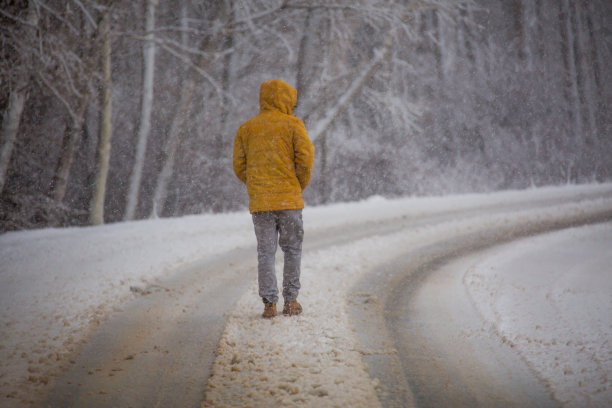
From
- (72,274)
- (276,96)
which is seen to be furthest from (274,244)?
(72,274)

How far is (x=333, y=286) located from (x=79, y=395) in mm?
3172

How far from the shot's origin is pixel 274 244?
14.1 feet

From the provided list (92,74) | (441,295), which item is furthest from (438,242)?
(92,74)

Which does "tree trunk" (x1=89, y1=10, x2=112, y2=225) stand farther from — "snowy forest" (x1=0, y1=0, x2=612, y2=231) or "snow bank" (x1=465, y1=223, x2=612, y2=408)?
"snow bank" (x1=465, y1=223, x2=612, y2=408)

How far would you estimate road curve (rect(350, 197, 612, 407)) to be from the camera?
2.83m

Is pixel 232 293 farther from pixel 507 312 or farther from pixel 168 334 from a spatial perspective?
pixel 507 312

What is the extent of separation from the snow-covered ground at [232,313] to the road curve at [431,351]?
0.19m

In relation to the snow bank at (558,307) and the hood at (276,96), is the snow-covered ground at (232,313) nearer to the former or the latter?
the snow bank at (558,307)

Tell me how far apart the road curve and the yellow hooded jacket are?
4.41ft

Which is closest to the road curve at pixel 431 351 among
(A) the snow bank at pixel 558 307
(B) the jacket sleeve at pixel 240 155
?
(A) the snow bank at pixel 558 307

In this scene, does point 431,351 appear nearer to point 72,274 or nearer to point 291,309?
point 291,309

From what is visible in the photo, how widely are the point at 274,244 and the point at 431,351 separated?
5.39ft

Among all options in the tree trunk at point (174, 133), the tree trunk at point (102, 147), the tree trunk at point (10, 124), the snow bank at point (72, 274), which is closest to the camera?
the snow bank at point (72, 274)

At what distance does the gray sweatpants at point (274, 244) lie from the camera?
4.23 m
